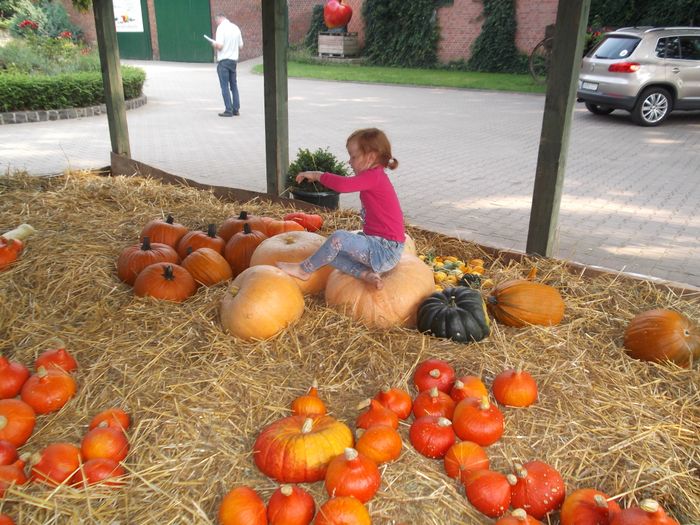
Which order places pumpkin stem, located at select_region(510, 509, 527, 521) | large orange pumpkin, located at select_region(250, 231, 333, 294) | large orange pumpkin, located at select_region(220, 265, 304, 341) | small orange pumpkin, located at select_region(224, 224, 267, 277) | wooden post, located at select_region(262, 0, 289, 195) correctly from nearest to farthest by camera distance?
1. pumpkin stem, located at select_region(510, 509, 527, 521)
2. large orange pumpkin, located at select_region(220, 265, 304, 341)
3. large orange pumpkin, located at select_region(250, 231, 333, 294)
4. small orange pumpkin, located at select_region(224, 224, 267, 277)
5. wooden post, located at select_region(262, 0, 289, 195)

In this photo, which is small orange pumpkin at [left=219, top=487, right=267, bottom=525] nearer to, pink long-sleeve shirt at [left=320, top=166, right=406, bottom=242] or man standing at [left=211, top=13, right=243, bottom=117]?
pink long-sleeve shirt at [left=320, top=166, right=406, bottom=242]

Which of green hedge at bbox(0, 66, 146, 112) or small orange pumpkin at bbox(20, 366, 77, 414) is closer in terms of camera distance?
small orange pumpkin at bbox(20, 366, 77, 414)

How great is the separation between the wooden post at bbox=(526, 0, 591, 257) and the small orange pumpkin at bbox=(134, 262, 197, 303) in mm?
2734

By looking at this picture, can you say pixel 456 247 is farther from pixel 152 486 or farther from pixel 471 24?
pixel 471 24

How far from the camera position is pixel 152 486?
2186 mm

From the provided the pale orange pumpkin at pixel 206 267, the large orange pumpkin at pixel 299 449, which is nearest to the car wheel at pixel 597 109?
the pale orange pumpkin at pixel 206 267


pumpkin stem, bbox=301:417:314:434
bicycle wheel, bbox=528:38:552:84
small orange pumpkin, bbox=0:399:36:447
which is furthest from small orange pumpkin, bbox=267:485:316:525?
bicycle wheel, bbox=528:38:552:84

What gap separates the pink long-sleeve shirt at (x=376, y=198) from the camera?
359 cm

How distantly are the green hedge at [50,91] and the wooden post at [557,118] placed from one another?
13.5 meters

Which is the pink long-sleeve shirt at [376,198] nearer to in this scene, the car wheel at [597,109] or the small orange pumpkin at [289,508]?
the small orange pumpkin at [289,508]

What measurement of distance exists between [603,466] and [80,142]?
11.3 m

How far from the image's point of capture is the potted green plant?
5977 millimetres

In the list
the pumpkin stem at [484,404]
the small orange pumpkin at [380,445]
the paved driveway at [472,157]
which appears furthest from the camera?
the paved driveway at [472,157]

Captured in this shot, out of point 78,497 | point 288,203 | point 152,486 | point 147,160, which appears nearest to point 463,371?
point 152,486
